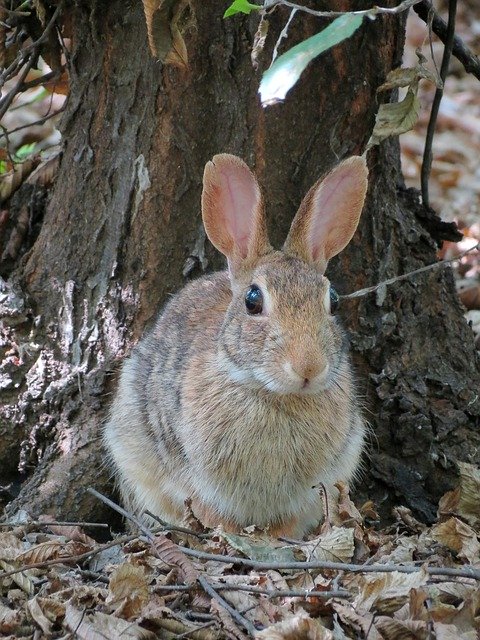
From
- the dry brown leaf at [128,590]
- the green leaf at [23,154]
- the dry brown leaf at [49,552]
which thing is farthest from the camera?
the green leaf at [23,154]

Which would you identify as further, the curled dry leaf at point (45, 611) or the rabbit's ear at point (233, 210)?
the rabbit's ear at point (233, 210)

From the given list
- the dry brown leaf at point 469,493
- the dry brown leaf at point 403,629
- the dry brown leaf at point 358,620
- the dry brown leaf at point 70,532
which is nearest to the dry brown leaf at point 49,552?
the dry brown leaf at point 70,532


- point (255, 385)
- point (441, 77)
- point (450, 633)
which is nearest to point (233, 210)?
point (255, 385)

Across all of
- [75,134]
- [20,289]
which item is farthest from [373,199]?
[20,289]

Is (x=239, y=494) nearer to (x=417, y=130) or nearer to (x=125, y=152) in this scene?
(x=125, y=152)

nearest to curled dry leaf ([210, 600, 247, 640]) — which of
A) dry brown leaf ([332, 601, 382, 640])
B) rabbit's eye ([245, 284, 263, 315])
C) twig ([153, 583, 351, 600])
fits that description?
twig ([153, 583, 351, 600])

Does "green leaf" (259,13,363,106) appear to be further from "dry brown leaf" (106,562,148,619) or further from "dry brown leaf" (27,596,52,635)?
"dry brown leaf" (27,596,52,635)

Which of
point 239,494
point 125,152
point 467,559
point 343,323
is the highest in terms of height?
point 125,152

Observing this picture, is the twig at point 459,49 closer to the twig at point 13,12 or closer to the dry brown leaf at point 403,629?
the twig at point 13,12
